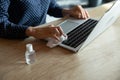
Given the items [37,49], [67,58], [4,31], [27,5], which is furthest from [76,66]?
[27,5]

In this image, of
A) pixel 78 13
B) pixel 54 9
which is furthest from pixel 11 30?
pixel 54 9

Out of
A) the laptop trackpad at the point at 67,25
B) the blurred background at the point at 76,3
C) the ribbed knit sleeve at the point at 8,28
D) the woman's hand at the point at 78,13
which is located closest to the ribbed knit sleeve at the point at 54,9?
the woman's hand at the point at 78,13

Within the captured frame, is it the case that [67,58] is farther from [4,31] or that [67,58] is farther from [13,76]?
[4,31]

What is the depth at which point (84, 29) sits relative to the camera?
4.04ft

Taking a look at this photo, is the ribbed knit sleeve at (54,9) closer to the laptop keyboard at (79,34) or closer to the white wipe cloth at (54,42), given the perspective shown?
the laptop keyboard at (79,34)

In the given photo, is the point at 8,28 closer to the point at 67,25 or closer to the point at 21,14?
the point at 21,14

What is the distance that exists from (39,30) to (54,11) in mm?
585

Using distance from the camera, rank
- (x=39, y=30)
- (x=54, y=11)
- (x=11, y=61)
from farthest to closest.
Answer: (x=54, y=11)
(x=39, y=30)
(x=11, y=61)

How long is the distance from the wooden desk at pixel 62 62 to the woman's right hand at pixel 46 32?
0.13 ft

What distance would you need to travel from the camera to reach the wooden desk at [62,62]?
89 cm

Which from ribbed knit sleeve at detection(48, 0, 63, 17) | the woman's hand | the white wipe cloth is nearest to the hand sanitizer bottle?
the white wipe cloth

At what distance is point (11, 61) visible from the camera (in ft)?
3.27

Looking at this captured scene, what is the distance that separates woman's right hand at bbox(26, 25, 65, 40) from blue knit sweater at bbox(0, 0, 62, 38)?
0.05m

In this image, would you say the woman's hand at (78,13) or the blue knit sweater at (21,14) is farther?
the woman's hand at (78,13)
